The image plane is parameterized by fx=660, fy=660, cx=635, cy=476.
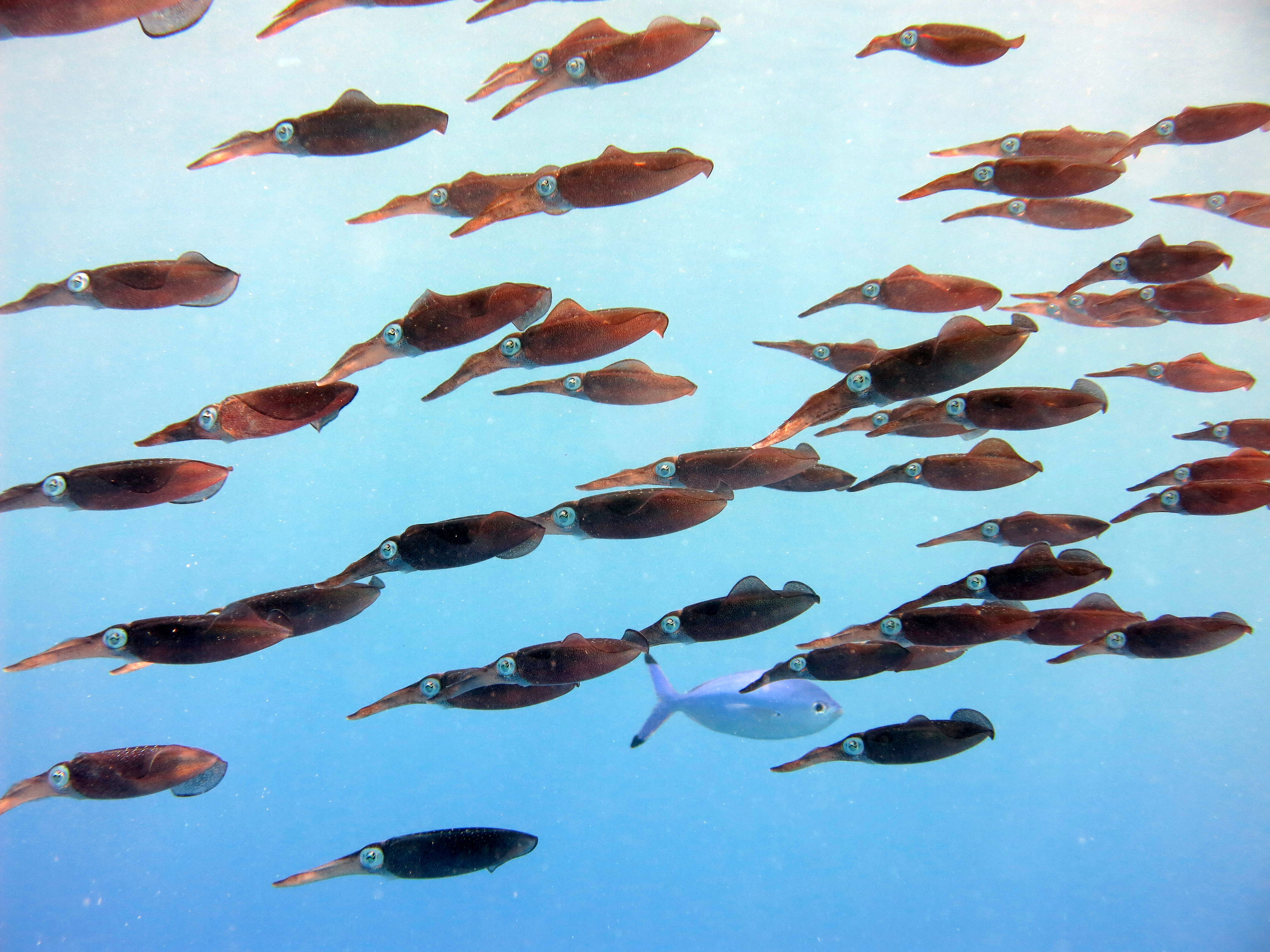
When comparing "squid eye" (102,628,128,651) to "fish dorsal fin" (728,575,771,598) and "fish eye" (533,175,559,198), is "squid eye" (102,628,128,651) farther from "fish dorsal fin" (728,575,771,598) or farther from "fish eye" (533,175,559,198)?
"fish dorsal fin" (728,575,771,598)

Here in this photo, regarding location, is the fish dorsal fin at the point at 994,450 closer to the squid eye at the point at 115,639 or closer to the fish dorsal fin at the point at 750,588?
the fish dorsal fin at the point at 750,588

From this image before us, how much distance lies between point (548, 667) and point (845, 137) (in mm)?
6875

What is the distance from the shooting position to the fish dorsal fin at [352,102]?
85.7 inches

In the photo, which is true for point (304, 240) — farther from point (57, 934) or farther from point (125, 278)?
point (57, 934)

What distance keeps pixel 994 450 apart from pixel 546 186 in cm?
208

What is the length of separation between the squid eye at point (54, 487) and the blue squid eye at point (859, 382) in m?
2.65

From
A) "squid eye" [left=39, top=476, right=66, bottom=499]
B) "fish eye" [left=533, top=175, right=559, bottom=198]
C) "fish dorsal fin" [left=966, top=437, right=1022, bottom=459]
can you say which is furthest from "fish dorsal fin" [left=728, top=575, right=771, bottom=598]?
"squid eye" [left=39, top=476, right=66, bottom=499]

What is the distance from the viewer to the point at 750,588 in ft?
8.81

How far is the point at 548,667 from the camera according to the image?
2541 mm

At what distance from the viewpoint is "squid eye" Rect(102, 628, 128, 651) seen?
2260 millimetres

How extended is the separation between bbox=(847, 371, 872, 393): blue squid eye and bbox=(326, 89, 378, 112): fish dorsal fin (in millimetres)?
1841

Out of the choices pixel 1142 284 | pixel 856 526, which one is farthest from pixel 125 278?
pixel 856 526

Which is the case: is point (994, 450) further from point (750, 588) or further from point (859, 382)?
point (750, 588)

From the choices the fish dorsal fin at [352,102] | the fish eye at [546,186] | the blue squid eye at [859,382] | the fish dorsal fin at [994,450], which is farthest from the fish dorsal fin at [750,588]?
the fish dorsal fin at [352,102]
